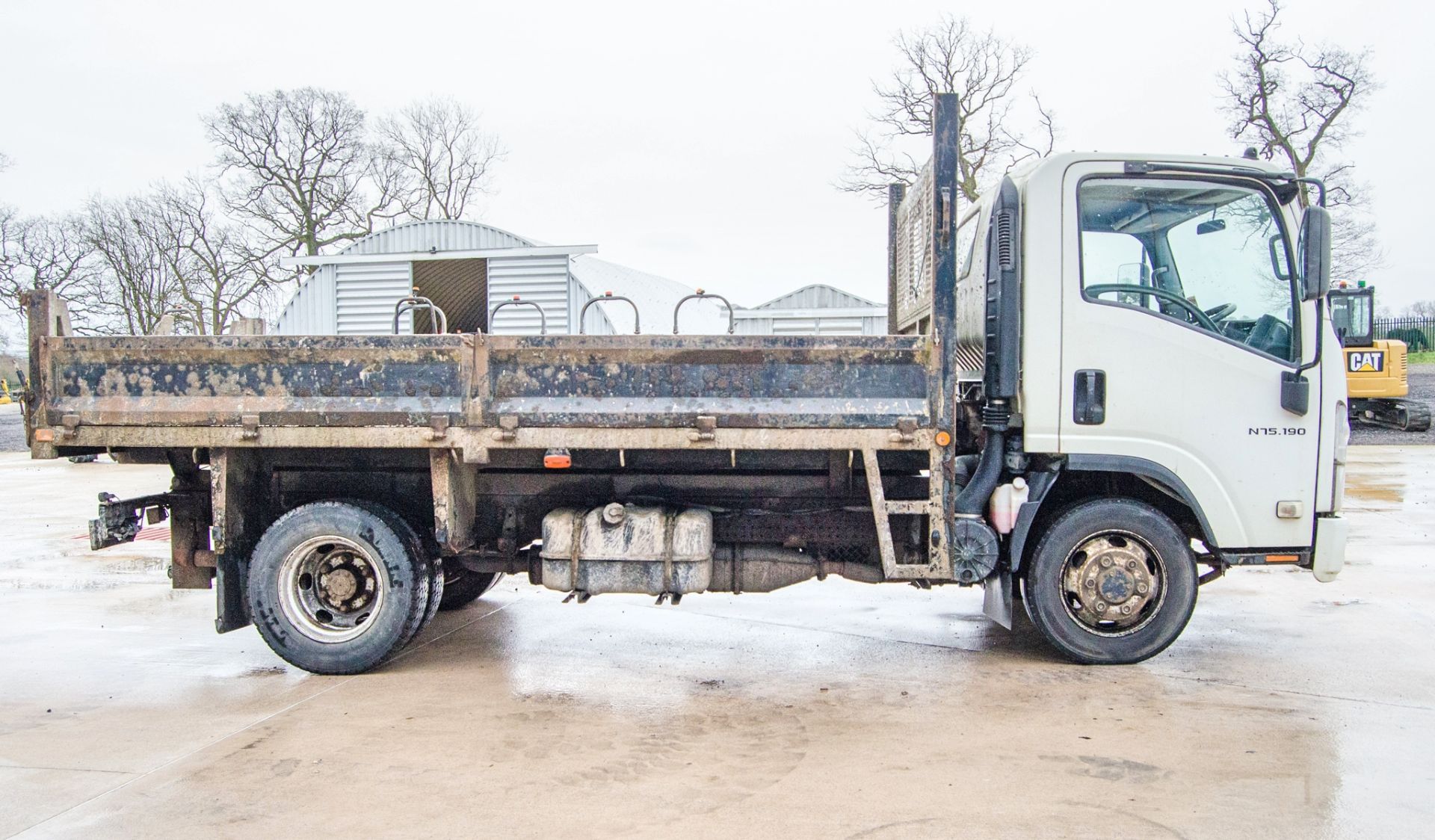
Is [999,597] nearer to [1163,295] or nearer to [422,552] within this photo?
[1163,295]

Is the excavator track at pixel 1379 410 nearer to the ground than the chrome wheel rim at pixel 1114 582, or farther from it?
farther from it

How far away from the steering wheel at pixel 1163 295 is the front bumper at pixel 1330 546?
116cm

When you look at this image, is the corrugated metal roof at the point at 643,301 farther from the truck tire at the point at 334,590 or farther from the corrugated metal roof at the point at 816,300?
the truck tire at the point at 334,590

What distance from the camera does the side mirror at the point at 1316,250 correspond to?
492 centimetres

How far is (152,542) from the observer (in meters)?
10.2

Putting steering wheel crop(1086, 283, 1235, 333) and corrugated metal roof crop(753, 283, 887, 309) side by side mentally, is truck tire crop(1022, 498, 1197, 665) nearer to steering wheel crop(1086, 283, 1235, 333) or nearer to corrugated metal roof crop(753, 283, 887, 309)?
steering wheel crop(1086, 283, 1235, 333)

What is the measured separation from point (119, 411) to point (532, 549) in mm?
2338

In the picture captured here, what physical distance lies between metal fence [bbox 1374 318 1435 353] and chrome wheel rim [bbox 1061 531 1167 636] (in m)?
30.7

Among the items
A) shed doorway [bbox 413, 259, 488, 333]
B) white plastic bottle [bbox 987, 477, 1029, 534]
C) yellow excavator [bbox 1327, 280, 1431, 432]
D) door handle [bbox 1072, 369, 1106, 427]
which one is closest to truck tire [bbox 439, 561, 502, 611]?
white plastic bottle [bbox 987, 477, 1029, 534]

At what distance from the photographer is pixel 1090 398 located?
17.3ft

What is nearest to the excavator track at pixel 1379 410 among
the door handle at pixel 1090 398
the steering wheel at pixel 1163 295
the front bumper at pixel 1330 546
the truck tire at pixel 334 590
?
the front bumper at pixel 1330 546

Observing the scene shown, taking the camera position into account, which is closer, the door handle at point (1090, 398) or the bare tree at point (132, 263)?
the door handle at point (1090, 398)

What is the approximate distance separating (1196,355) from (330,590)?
4.80 meters

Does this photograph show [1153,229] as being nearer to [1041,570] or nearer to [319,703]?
[1041,570]
